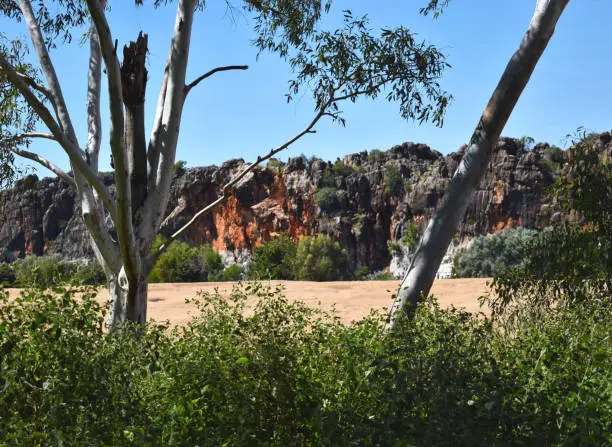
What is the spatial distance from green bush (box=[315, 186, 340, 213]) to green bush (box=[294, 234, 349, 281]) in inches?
399

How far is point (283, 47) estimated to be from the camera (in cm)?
692

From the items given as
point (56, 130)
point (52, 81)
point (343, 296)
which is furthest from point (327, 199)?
point (56, 130)

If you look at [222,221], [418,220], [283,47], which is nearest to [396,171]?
[418,220]

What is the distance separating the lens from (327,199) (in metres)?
50.3

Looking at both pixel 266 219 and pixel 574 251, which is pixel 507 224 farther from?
pixel 574 251

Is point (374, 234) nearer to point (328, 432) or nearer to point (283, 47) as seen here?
point (283, 47)

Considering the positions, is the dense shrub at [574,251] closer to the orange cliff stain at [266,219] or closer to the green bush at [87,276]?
the green bush at [87,276]

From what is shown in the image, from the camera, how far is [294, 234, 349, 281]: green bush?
3609 cm

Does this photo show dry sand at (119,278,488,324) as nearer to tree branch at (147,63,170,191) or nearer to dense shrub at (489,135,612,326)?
dense shrub at (489,135,612,326)

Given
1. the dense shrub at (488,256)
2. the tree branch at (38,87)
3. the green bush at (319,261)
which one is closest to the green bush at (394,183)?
the green bush at (319,261)

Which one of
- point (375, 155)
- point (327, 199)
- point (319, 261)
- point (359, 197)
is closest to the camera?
point (319, 261)

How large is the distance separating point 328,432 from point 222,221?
2193 inches

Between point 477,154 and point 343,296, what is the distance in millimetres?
8907

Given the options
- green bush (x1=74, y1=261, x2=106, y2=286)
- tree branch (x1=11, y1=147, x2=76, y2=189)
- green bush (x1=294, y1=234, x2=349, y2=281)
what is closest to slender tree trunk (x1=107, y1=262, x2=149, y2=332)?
green bush (x1=74, y1=261, x2=106, y2=286)
